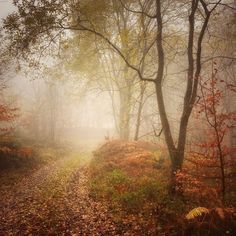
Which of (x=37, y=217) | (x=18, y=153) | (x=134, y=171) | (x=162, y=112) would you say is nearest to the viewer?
(x=37, y=217)

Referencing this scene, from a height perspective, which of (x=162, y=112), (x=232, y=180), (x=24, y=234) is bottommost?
(x=24, y=234)

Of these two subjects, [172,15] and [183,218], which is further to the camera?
[172,15]

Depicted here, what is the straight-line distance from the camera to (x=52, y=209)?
10883mm

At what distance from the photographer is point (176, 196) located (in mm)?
11055

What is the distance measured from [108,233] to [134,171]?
5724 millimetres

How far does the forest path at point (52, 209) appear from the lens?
926 cm

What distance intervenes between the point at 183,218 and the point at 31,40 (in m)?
9.61

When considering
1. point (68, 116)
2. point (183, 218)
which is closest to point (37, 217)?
point (183, 218)

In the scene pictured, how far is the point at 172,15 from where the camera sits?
19594 millimetres

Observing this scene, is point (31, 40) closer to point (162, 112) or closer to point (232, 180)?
point (162, 112)

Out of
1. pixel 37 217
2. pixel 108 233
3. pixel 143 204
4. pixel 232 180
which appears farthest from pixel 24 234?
pixel 232 180

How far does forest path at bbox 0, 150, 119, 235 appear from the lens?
9258 millimetres

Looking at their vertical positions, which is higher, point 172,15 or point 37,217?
point 172,15

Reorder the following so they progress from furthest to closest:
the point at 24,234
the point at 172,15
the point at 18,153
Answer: the point at 172,15
the point at 18,153
the point at 24,234
